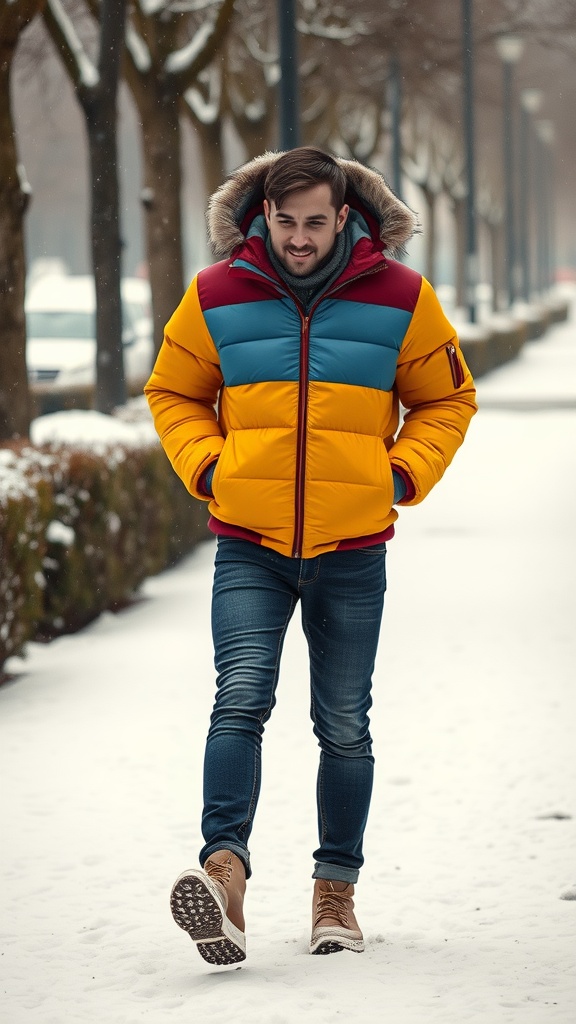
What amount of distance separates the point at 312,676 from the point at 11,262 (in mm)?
5796

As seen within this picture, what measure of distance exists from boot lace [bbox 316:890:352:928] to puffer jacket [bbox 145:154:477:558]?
0.81 meters

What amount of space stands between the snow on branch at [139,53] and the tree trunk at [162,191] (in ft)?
0.33

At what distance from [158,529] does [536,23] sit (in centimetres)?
1359

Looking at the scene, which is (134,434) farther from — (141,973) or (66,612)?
(141,973)

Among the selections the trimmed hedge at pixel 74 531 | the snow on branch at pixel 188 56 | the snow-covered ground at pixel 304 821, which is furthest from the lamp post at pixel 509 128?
the snow-covered ground at pixel 304 821

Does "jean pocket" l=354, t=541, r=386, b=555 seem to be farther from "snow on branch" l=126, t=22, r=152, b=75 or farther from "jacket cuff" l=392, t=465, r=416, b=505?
"snow on branch" l=126, t=22, r=152, b=75

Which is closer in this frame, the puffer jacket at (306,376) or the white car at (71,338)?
the puffer jacket at (306,376)

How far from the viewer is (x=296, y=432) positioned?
12.2 ft

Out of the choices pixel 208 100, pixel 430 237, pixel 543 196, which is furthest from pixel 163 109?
pixel 543 196

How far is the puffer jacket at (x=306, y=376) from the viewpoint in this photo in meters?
3.73

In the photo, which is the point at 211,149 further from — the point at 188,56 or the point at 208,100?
the point at 188,56

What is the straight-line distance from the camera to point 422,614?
8992 millimetres

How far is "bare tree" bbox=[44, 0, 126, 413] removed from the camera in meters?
12.6

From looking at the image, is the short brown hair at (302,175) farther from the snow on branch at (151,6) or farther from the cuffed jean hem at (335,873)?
the snow on branch at (151,6)
